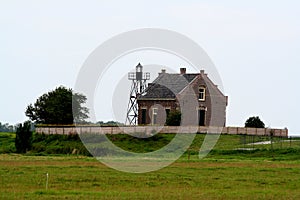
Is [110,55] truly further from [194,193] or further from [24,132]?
[24,132]

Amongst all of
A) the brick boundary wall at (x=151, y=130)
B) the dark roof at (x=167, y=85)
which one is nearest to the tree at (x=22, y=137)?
the brick boundary wall at (x=151, y=130)

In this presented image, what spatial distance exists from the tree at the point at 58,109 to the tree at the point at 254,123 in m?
21.4

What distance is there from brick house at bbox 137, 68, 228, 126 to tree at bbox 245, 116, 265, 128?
155 inches

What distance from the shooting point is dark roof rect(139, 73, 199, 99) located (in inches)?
3620

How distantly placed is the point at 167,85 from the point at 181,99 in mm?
4467

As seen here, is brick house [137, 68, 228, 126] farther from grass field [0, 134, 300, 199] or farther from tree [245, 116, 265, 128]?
grass field [0, 134, 300, 199]

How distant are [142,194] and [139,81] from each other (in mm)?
67157

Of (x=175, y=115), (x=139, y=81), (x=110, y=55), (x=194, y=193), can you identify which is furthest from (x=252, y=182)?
(x=139, y=81)

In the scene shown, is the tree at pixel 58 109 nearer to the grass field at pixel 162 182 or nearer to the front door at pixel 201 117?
the front door at pixel 201 117

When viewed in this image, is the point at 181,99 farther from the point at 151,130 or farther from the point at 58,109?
the point at 58,109

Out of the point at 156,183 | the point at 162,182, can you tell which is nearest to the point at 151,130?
the point at 162,182

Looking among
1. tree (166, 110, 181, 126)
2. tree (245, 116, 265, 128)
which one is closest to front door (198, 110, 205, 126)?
tree (166, 110, 181, 126)

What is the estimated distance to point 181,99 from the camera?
296ft

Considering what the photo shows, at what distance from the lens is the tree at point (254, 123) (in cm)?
9075
